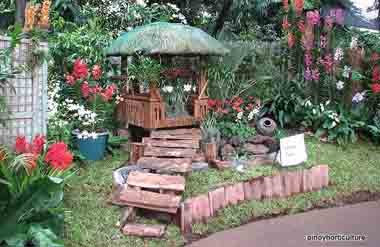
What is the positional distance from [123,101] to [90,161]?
121 cm

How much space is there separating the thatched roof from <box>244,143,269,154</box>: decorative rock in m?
1.26

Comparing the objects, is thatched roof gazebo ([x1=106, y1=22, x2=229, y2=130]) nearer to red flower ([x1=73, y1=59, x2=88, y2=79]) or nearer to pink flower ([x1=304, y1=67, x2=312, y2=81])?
red flower ([x1=73, y1=59, x2=88, y2=79])

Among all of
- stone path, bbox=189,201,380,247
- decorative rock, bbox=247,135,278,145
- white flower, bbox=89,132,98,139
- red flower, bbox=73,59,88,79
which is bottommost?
stone path, bbox=189,201,380,247

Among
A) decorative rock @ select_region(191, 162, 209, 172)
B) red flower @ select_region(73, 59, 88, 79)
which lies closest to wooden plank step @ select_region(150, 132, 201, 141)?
decorative rock @ select_region(191, 162, 209, 172)

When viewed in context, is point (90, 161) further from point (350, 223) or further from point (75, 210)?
point (350, 223)

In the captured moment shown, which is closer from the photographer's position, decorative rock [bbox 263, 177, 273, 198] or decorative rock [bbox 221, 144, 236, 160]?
decorative rock [bbox 263, 177, 273, 198]

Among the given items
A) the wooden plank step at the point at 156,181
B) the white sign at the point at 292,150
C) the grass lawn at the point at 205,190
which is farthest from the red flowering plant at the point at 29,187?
the white sign at the point at 292,150

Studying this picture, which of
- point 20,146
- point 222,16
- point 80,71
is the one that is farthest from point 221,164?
point 222,16

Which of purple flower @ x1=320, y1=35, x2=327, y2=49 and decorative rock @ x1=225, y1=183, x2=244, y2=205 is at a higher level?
purple flower @ x1=320, y1=35, x2=327, y2=49

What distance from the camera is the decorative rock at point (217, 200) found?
3.95 meters

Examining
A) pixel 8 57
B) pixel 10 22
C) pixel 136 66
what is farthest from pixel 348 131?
pixel 10 22

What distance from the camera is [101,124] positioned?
5.24 metres

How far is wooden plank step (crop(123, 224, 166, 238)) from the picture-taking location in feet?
11.2

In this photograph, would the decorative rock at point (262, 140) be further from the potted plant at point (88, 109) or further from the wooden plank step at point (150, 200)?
the wooden plank step at point (150, 200)
